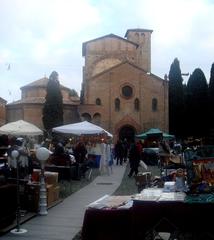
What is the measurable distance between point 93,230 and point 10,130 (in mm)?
16658

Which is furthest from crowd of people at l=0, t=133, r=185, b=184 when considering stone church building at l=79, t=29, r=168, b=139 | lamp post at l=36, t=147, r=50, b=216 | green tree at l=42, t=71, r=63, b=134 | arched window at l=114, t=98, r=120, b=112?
arched window at l=114, t=98, r=120, b=112

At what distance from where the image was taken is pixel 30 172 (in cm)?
1313

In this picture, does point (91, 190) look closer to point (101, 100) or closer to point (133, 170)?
point (133, 170)

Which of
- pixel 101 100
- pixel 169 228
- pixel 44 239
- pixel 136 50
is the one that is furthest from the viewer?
pixel 136 50

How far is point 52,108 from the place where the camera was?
170 ft

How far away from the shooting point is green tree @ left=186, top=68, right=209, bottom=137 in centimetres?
5350

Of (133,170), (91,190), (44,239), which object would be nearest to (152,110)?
(133,170)

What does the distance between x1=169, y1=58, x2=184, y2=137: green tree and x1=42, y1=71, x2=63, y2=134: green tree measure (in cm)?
1248

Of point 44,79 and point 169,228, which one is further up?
point 44,79

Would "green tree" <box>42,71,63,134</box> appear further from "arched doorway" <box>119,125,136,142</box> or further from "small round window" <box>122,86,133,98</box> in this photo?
"small round window" <box>122,86,133,98</box>

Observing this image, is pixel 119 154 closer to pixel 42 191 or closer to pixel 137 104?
pixel 137 104

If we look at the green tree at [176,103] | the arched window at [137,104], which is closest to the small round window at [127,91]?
the arched window at [137,104]

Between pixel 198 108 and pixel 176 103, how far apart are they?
8.17ft

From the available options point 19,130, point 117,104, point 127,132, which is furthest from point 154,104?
point 19,130
